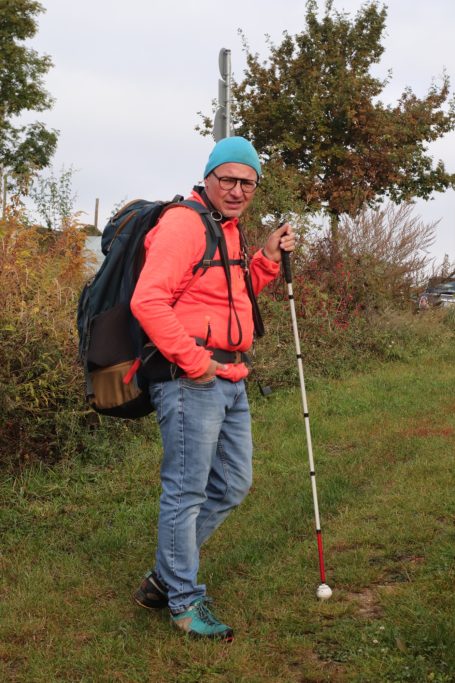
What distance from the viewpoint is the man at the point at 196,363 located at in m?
3.84

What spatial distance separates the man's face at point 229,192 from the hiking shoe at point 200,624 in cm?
182

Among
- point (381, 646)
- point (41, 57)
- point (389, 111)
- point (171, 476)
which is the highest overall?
point (41, 57)

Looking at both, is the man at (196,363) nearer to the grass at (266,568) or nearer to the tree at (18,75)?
the grass at (266,568)

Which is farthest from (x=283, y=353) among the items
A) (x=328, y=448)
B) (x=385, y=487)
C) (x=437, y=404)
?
(x=385, y=487)

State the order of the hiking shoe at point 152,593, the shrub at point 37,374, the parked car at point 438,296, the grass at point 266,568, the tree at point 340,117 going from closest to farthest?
the grass at point 266,568 < the hiking shoe at point 152,593 < the shrub at point 37,374 < the parked car at point 438,296 < the tree at point 340,117

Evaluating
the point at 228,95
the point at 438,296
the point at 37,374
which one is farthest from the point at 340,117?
the point at 37,374

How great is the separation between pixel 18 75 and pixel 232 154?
33527 millimetres

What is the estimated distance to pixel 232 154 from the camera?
163 inches

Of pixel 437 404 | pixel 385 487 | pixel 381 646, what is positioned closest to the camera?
pixel 381 646

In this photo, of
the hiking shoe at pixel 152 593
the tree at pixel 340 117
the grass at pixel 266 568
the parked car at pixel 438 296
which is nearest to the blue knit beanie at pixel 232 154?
the hiking shoe at pixel 152 593

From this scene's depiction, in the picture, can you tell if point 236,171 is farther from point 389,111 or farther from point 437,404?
point 389,111

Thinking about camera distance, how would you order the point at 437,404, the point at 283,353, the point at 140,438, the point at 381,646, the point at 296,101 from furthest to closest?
the point at 296,101
the point at 283,353
the point at 437,404
the point at 140,438
the point at 381,646

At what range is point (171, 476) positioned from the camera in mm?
4090

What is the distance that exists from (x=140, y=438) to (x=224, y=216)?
4.09 meters
